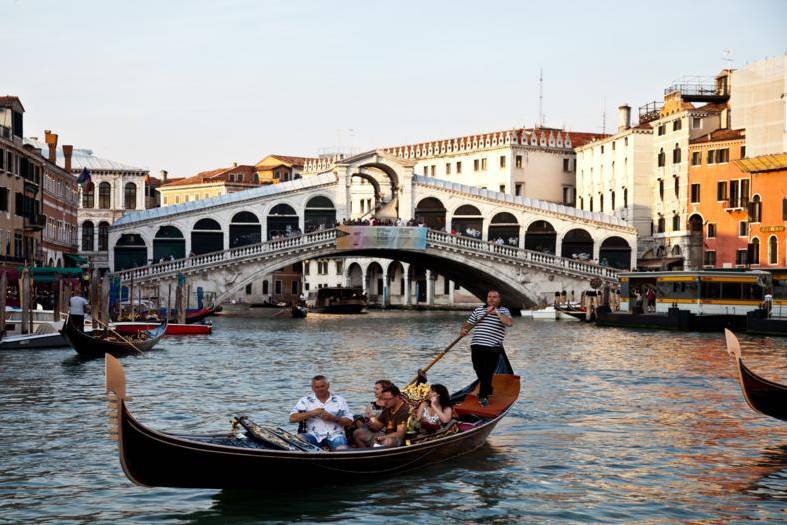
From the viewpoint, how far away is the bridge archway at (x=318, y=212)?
47.2 m

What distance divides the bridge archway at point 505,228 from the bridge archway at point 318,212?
614cm

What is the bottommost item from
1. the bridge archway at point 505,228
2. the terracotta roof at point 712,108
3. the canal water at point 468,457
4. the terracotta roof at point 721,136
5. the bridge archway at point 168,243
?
the canal water at point 468,457

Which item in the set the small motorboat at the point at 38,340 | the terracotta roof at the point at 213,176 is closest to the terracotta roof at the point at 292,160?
the terracotta roof at the point at 213,176

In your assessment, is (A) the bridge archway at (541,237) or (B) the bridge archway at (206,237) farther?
(A) the bridge archway at (541,237)

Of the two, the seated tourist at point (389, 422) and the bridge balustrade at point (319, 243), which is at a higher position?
the bridge balustrade at point (319, 243)

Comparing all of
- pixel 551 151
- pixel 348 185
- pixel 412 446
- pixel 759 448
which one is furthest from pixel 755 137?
pixel 412 446

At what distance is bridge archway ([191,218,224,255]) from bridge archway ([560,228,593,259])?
13.0 metres

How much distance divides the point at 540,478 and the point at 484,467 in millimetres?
600

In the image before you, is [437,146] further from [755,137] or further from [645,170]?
[755,137]

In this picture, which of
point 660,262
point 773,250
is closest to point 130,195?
point 660,262

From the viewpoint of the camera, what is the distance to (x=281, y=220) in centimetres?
4678

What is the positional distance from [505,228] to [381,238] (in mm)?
6957

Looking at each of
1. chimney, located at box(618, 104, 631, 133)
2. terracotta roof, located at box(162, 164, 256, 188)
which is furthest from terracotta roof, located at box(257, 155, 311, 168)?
chimney, located at box(618, 104, 631, 133)

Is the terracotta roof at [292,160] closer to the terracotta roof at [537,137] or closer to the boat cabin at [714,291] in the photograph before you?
the terracotta roof at [537,137]
